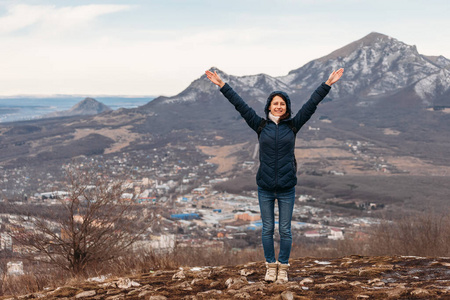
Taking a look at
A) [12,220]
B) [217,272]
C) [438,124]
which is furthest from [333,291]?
[438,124]

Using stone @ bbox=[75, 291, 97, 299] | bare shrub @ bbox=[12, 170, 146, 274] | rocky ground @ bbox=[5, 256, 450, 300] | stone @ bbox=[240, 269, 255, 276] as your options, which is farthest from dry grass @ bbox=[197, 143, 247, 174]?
stone @ bbox=[75, 291, 97, 299]

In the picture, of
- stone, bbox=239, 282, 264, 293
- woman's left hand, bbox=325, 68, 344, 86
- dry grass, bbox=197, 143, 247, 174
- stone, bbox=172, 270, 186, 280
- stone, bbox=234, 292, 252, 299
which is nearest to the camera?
stone, bbox=234, 292, 252, 299

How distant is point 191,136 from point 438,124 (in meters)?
82.2

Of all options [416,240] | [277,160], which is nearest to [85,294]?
[277,160]

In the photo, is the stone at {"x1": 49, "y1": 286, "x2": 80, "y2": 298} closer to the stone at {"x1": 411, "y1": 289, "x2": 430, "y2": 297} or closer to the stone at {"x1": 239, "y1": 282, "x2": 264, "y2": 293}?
the stone at {"x1": 239, "y1": 282, "x2": 264, "y2": 293}

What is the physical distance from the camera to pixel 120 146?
139m

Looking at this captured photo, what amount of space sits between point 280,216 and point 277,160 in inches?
29.1

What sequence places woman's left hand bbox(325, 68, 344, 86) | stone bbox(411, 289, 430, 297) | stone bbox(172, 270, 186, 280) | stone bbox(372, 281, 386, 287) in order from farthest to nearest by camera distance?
1. stone bbox(172, 270, 186, 280)
2. woman's left hand bbox(325, 68, 344, 86)
3. stone bbox(372, 281, 386, 287)
4. stone bbox(411, 289, 430, 297)

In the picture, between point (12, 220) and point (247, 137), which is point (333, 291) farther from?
point (247, 137)

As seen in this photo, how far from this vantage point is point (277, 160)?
18.0 feet

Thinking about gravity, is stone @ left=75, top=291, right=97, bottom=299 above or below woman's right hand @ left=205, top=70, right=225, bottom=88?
below

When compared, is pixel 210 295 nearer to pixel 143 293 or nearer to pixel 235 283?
pixel 235 283

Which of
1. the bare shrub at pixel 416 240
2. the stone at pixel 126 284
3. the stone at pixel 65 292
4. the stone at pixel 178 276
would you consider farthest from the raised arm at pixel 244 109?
the bare shrub at pixel 416 240

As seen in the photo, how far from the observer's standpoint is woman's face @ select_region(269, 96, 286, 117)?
5.57 meters
